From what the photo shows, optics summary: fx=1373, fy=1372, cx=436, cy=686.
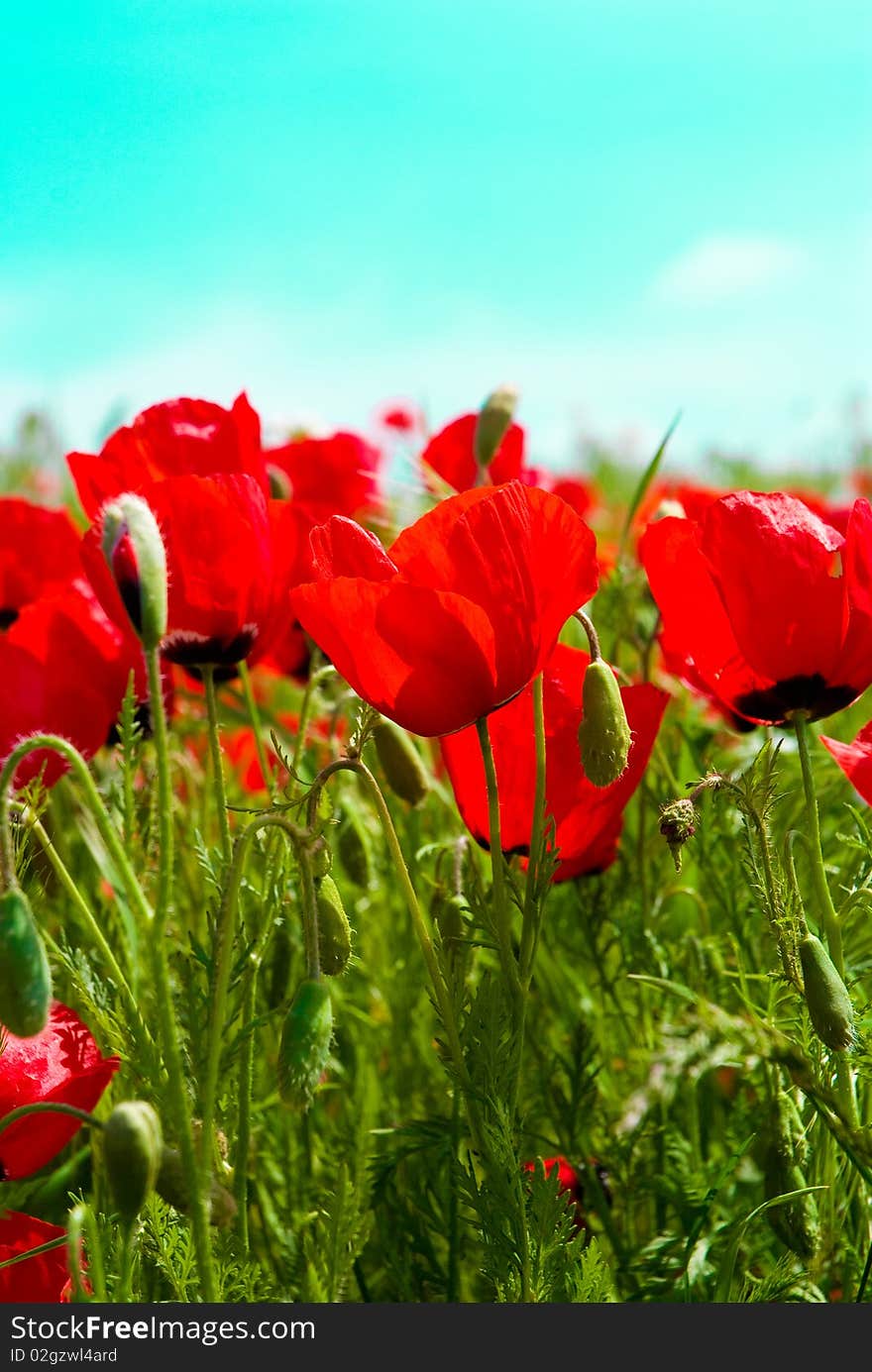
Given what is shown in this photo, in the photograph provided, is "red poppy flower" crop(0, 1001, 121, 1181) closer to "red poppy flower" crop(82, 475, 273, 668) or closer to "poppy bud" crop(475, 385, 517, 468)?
"red poppy flower" crop(82, 475, 273, 668)

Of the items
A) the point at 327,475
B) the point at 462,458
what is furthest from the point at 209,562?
the point at 327,475

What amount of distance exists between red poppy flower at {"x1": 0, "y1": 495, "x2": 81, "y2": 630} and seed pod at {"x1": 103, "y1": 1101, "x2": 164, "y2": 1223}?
100 centimetres

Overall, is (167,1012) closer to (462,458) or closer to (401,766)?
(401,766)

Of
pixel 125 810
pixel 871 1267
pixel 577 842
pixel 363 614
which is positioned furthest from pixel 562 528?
pixel 871 1267

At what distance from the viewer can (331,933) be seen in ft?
2.48

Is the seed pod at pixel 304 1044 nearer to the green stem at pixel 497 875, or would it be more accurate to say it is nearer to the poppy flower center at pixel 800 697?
the green stem at pixel 497 875

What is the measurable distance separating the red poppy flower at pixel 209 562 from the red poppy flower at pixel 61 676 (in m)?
0.13

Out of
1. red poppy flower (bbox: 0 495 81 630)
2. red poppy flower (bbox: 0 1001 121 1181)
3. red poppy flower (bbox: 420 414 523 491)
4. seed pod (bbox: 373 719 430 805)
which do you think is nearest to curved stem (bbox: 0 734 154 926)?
red poppy flower (bbox: 0 1001 121 1181)

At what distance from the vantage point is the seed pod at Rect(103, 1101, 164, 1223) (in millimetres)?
559

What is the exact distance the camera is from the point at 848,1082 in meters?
0.75

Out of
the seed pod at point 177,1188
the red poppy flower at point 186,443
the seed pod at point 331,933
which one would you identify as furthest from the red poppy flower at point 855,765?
the red poppy flower at point 186,443

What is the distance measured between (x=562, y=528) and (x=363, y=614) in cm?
12

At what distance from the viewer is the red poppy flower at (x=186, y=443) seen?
1016 millimetres

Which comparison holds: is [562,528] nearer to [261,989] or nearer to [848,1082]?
[848,1082]
